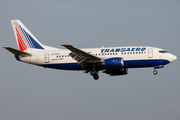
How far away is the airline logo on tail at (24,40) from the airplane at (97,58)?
709mm

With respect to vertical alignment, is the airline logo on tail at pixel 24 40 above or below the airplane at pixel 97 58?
above

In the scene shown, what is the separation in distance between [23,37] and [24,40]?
2.19ft

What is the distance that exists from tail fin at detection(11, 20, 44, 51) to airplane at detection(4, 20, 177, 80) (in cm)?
78

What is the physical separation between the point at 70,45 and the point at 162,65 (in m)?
14.9

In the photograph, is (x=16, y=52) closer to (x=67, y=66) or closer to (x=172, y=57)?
(x=67, y=66)

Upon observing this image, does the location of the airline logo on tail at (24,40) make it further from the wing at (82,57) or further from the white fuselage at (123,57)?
the wing at (82,57)

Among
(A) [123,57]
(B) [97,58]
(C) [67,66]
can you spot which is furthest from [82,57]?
(A) [123,57]

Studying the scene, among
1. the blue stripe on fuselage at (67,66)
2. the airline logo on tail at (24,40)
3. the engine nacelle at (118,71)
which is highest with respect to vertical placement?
the airline logo on tail at (24,40)

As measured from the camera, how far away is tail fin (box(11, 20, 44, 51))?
5450 centimetres

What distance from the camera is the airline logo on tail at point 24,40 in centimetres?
5447

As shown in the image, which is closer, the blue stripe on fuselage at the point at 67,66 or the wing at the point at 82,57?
the wing at the point at 82,57

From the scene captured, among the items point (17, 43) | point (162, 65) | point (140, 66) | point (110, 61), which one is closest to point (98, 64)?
point (110, 61)

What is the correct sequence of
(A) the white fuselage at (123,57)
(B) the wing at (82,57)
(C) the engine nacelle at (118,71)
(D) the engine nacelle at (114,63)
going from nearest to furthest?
(B) the wing at (82,57) → (D) the engine nacelle at (114,63) → (A) the white fuselage at (123,57) → (C) the engine nacelle at (118,71)

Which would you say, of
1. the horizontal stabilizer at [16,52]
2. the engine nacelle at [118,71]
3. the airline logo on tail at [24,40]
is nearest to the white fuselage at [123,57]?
the horizontal stabilizer at [16,52]
